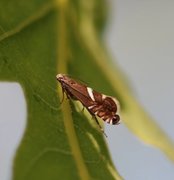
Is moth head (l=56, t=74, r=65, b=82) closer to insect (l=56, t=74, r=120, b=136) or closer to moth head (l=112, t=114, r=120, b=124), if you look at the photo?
insect (l=56, t=74, r=120, b=136)

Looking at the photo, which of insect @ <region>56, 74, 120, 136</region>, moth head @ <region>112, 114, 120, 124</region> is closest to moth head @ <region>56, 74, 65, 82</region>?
insect @ <region>56, 74, 120, 136</region>

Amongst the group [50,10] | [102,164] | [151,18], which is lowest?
[102,164]

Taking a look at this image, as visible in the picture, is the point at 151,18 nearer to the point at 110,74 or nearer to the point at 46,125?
the point at 110,74

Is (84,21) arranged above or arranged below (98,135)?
above

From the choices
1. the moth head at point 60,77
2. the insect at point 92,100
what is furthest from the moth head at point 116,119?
the moth head at point 60,77

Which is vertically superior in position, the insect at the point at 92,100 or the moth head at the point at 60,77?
the moth head at the point at 60,77

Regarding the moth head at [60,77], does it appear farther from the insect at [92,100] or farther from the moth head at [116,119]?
the moth head at [116,119]

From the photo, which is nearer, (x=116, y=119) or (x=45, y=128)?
(x=45, y=128)

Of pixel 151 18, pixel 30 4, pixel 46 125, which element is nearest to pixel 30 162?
pixel 46 125
